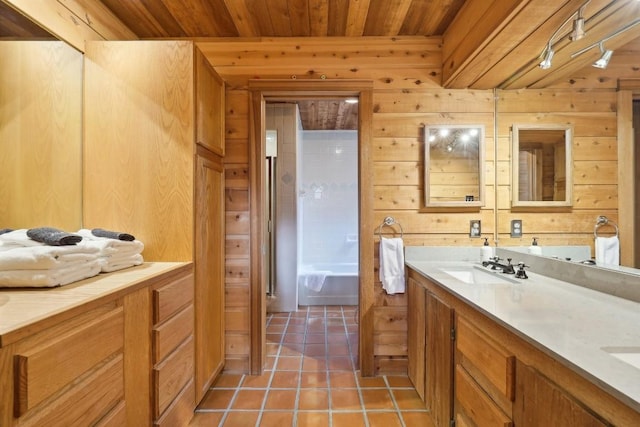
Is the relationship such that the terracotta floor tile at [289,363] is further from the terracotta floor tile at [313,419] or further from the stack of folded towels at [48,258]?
the stack of folded towels at [48,258]

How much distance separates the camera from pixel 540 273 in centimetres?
175

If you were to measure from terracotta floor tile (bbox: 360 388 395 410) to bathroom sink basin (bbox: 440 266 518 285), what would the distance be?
0.90m

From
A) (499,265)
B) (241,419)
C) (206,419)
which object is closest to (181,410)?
(206,419)

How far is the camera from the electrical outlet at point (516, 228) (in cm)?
209

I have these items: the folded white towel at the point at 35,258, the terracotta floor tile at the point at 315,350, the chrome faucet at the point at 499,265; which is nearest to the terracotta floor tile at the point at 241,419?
the terracotta floor tile at the point at 315,350

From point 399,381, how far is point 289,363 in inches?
33.1

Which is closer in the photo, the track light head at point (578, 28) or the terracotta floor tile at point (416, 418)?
the track light head at point (578, 28)

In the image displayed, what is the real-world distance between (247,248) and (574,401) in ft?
6.26

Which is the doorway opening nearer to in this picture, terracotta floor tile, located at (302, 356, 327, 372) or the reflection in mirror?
terracotta floor tile, located at (302, 356, 327, 372)

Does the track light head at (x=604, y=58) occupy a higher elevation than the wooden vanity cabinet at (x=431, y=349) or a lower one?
higher

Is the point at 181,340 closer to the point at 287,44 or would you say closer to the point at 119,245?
the point at 119,245

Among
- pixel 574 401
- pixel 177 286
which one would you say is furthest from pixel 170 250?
pixel 574 401

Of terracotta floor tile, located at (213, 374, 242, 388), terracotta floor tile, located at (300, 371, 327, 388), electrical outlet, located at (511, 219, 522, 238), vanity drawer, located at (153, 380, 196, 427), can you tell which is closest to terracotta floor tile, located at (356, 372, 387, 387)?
terracotta floor tile, located at (300, 371, 327, 388)

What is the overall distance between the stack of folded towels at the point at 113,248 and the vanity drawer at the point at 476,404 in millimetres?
1650
